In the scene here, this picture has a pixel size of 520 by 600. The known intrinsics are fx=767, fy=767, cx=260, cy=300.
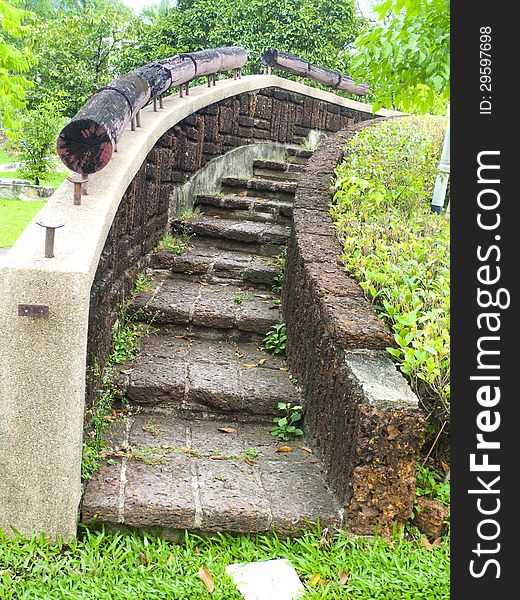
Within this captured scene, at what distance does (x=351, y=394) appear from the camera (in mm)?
3059

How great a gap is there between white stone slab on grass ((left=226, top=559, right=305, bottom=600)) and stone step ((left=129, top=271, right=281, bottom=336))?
1916mm

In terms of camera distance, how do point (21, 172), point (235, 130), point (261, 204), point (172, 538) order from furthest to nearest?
1. point (21, 172)
2. point (235, 130)
3. point (261, 204)
4. point (172, 538)

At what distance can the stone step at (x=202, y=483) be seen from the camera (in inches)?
118

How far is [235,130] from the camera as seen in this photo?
24.5 ft

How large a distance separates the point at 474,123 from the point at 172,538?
190cm

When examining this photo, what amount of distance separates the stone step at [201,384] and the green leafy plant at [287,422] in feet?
0.16

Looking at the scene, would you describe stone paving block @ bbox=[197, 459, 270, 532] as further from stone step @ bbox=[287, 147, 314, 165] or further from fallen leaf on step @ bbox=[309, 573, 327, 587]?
stone step @ bbox=[287, 147, 314, 165]

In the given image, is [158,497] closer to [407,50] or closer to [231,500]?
[231,500]

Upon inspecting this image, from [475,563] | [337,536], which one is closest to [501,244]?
[475,563]

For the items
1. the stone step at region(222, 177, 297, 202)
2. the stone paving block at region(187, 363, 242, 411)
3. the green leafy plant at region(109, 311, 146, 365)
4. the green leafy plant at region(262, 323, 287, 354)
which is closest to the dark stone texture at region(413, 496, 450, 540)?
the stone paving block at region(187, 363, 242, 411)

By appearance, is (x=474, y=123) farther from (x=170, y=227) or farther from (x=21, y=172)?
(x=21, y=172)

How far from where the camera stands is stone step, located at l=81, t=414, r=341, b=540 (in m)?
2.99

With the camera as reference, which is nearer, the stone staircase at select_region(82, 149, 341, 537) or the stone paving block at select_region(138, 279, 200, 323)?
the stone staircase at select_region(82, 149, 341, 537)

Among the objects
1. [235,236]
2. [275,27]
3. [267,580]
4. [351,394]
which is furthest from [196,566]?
[275,27]
